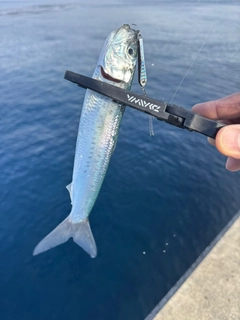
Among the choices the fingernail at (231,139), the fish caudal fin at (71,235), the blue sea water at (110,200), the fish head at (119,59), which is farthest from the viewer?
the blue sea water at (110,200)

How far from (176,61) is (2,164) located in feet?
58.3

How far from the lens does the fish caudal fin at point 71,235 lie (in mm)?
5227

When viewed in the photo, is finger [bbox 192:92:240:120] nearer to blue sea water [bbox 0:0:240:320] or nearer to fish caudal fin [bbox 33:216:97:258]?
fish caudal fin [bbox 33:216:97:258]

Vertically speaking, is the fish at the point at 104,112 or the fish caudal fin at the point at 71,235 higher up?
the fish at the point at 104,112

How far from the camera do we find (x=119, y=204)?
34.3 feet

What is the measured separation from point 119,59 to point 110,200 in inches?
290

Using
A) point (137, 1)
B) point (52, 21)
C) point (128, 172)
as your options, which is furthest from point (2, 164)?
point (137, 1)

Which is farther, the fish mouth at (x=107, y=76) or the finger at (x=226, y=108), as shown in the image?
the finger at (x=226, y=108)

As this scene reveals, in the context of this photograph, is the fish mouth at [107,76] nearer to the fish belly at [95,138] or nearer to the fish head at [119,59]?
the fish head at [119,59]

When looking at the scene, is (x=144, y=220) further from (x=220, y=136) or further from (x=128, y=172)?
(x=220, y=136)

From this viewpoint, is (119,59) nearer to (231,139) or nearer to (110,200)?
(231,139)

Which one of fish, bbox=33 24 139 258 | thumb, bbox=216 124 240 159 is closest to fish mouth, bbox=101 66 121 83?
fish, bbox=33 24 139 258

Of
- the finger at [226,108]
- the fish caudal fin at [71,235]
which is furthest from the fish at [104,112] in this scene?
the finger at [226,108]

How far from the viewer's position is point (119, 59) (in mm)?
3900
